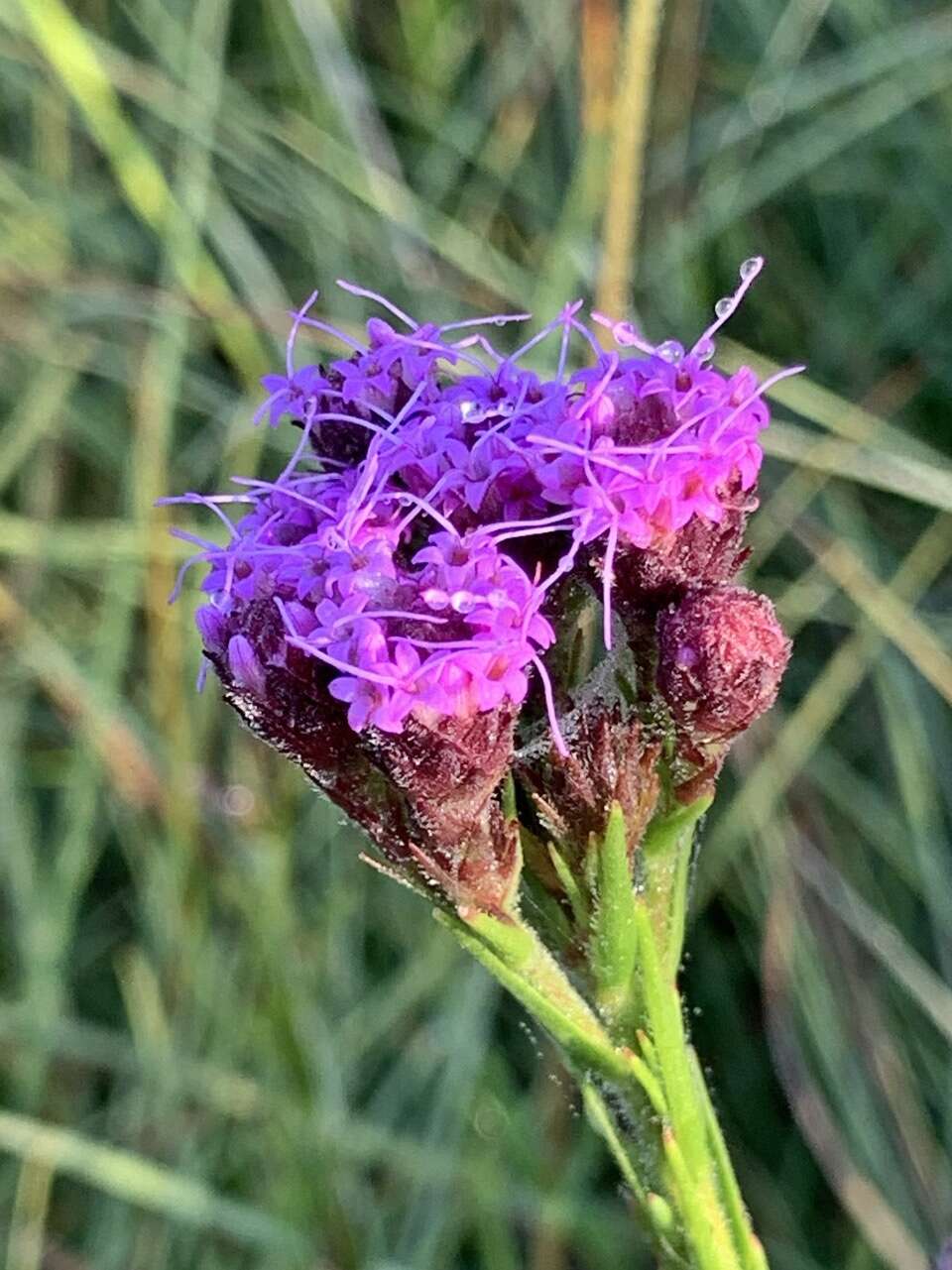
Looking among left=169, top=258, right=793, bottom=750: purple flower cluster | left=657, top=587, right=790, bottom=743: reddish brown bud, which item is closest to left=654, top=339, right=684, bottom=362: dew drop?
left=169, top=258, right=793, bottom=750: purple flower cluster

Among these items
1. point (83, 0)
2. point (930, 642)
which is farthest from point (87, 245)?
point (930, 642)

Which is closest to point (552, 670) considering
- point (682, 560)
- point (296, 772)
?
point (682, 560)

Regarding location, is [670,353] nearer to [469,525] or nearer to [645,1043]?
[469,525]

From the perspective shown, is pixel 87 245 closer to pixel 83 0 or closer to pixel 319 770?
pixel 83 0

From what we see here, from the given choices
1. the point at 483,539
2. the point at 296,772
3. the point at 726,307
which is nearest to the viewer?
the point at 483,539

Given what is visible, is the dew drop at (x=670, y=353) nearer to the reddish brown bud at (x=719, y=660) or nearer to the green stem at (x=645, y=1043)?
the reddish brown bud at (x=719, y=660)

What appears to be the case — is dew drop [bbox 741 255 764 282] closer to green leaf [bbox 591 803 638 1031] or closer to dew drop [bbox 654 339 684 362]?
Answer: dew drop [bbox 654 339 684 362]

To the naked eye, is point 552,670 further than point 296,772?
No

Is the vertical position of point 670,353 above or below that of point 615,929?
above
